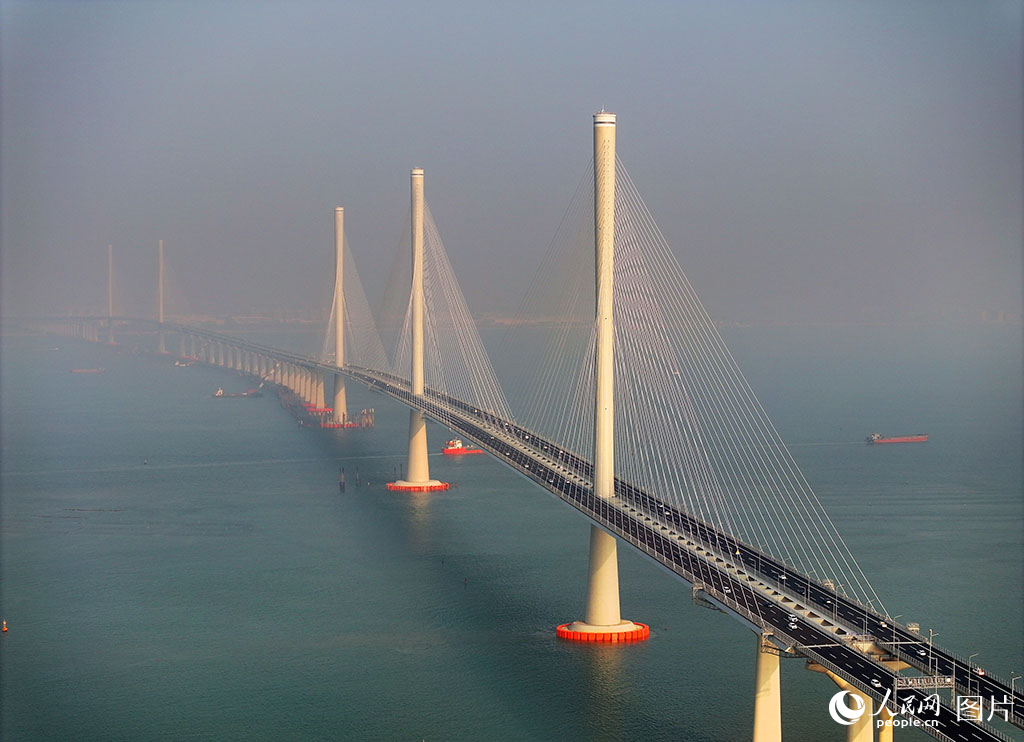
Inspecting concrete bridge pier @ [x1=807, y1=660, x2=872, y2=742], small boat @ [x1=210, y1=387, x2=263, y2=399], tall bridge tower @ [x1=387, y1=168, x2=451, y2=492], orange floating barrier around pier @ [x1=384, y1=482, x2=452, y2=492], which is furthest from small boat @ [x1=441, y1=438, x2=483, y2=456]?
concrete bridge pier @ [x1=807, y1=660, x2=872, y2=742]

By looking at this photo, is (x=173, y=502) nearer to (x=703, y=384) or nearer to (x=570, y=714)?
(x=570, y=714)

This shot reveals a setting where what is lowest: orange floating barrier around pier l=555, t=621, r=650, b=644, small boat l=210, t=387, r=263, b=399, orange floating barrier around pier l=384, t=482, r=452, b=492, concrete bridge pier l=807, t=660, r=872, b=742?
orange floating barrier around pier l=555, t=621, r=650, b=644

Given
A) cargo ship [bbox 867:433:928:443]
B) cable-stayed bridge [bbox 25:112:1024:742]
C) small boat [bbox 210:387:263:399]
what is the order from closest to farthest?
cable-stayed bridge [bbox 25:112:1024:742] < cargo ship [bbox 867:433:928:443] < small boat [bbox 210:387:263:399]

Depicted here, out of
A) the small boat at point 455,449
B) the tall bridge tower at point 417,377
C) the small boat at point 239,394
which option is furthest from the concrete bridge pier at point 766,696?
the small boat at point 239,394

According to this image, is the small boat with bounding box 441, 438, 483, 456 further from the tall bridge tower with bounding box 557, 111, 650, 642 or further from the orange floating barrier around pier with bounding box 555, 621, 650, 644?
the orange floating barrier around pier with bounding box 555, 621, 650, 644

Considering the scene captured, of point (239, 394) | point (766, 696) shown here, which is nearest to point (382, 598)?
point (766, 696)

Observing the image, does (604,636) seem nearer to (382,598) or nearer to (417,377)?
(382,598)

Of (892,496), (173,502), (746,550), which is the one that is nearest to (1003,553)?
(892,496)
